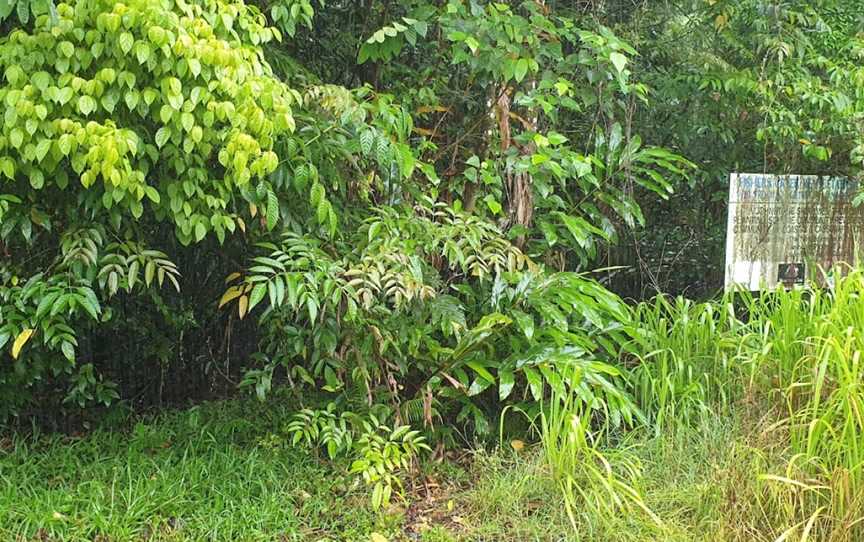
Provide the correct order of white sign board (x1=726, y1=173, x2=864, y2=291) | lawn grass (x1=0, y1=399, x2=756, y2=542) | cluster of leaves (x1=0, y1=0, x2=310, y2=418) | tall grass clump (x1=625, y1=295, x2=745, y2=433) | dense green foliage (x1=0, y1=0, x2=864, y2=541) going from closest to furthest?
cluster of leaves (x1=0, y1=0, x2=310, y2=418) → dense green foliage (x1=0, y1=0, x2=864, y2=541) → lawn grass (x1=0, y1=399, x2=756, y2=542) → tall grass clump (x1=625, y1=295, x2=745, y2=433) → white sign board (x1=726, y1=173, x2=864, y2=291)

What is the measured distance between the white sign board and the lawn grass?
1.32m

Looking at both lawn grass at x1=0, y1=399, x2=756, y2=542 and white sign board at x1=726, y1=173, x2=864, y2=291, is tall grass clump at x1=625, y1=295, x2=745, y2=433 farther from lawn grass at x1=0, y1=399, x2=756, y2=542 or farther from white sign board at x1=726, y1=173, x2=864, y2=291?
white sign board at x1=726, y1=173, x2=864, y2=291

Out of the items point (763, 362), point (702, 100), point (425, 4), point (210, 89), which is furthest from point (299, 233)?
point (702, 100)

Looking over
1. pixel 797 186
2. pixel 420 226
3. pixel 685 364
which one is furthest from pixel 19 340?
pixel 797 186

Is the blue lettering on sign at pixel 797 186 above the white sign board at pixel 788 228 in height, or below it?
above

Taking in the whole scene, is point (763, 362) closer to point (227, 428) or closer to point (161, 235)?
point (227, 428)

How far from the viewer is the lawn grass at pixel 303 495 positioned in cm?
310

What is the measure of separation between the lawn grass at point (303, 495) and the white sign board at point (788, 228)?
1317 millimetres

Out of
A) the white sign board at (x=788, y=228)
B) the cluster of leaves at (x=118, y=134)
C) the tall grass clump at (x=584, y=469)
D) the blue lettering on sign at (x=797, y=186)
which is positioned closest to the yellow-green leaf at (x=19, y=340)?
the cluster of leaves at (x=118, y=134)

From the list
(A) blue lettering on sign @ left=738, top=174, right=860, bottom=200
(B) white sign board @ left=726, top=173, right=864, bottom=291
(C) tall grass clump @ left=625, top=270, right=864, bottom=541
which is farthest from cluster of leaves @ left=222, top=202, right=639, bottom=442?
(A) blue lettering on sign @ left=738, top=174, right=860, bottom=200

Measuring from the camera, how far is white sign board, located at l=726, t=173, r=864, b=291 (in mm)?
4508

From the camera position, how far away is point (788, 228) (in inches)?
183

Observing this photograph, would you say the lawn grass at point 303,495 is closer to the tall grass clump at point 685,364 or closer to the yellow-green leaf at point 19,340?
the tall grass clump at point 685,364

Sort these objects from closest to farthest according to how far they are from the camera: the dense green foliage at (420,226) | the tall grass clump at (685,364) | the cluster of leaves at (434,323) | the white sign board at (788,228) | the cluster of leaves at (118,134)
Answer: the cluster of leaves at (118,134)
the dense green foliage at (420,226)
the cluster of leaves at (434,323)
the tall grass clump at (685,364)
the white sign board at (788,228)
